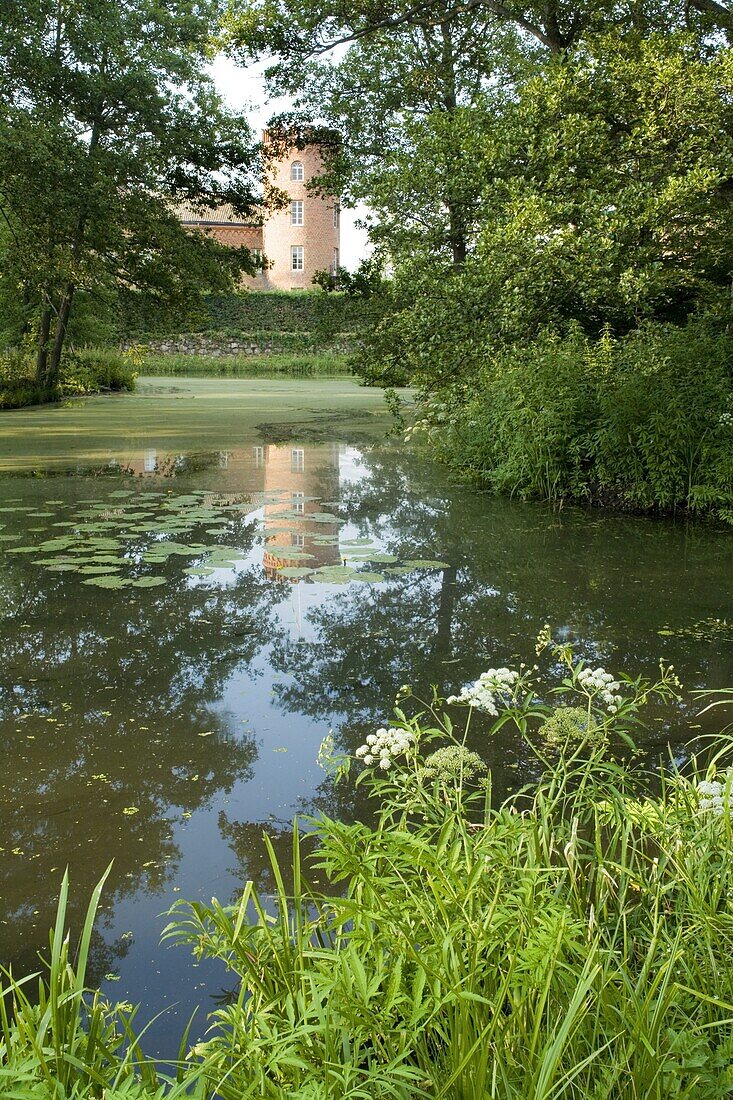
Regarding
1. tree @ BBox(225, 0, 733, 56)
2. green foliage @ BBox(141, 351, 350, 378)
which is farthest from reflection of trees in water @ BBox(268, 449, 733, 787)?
green foliage @ BBox(141, 351, 350, 378)

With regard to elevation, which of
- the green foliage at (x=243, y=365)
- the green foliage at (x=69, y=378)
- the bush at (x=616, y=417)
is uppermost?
the green foliage at (x=243, y=365)

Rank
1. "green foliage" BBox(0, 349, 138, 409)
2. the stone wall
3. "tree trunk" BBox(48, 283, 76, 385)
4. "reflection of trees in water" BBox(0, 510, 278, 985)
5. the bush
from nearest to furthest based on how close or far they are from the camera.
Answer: "reflection of trees in water" BBox(0, 510, 278, 985), the bush, "green foliage" BBox(0, 349, 138, 409), "tree trunk" BBox(48, 283, 76, 385), the stone wall

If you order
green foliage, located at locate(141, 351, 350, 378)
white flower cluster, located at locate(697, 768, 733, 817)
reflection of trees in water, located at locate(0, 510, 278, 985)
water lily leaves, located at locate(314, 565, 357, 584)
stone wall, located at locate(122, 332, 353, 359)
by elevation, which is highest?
stone wall, located at locate(122, 332, 353, 359)

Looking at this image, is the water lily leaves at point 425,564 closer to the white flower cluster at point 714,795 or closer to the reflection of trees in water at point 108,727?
the reflection of trees in water at point 108,727

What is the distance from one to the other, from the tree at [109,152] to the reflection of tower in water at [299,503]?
21.7 feet

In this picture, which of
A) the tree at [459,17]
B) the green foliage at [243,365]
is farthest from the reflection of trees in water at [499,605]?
the green foliage at [243,365]

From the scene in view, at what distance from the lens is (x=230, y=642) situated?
4180mm

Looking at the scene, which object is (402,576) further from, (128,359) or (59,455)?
(128,359)

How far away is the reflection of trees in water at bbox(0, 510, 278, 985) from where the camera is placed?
235cm

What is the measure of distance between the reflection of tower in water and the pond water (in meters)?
0.04

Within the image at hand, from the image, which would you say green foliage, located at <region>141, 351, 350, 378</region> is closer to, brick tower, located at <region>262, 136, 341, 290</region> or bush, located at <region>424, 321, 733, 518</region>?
brick tower, located at <region>262, 136, 341, 290</region>

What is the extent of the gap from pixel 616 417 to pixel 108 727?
5118 millimetres

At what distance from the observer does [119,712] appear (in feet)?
11.0

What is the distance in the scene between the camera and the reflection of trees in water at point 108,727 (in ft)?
7.70
